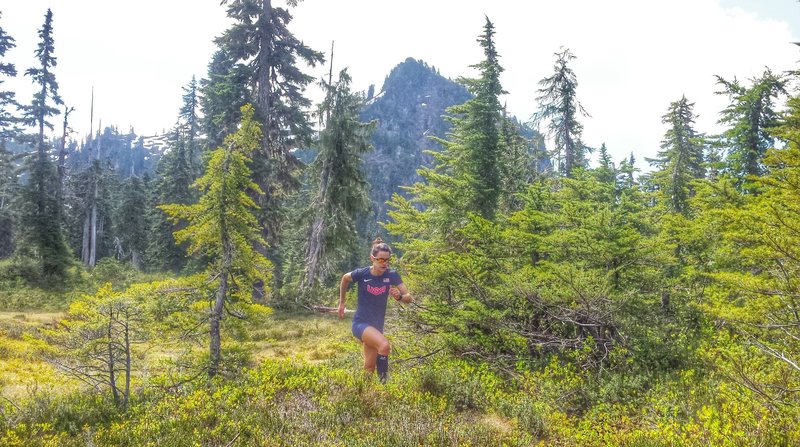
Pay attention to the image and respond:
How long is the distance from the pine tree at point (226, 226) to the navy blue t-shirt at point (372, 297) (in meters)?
2.58

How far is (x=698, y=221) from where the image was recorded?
11406 millimetres

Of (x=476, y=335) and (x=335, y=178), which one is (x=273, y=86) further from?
(x=476, y=335)

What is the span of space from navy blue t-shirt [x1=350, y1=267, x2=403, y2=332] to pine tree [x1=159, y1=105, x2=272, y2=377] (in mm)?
2580

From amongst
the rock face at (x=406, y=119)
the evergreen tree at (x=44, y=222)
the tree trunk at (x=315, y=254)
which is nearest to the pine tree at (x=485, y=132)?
the tree trunk at (x=315, y=254)

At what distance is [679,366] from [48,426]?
9866 mm

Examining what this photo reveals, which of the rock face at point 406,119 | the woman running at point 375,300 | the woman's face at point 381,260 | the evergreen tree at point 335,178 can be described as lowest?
the woman running at point 375,300

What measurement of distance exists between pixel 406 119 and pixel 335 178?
15132 centimetres

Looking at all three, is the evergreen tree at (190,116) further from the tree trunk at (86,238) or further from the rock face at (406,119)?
the rock face at (406,119)

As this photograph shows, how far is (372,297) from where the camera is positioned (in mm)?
6531

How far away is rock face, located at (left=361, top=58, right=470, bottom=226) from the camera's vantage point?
Answer: 452 feet

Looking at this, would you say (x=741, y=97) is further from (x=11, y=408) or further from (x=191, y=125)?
(x=191, y=125)

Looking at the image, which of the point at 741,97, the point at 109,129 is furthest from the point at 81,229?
the point at 109,129

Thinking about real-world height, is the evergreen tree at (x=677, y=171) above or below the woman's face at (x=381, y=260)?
above

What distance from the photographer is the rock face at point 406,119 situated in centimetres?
13788
